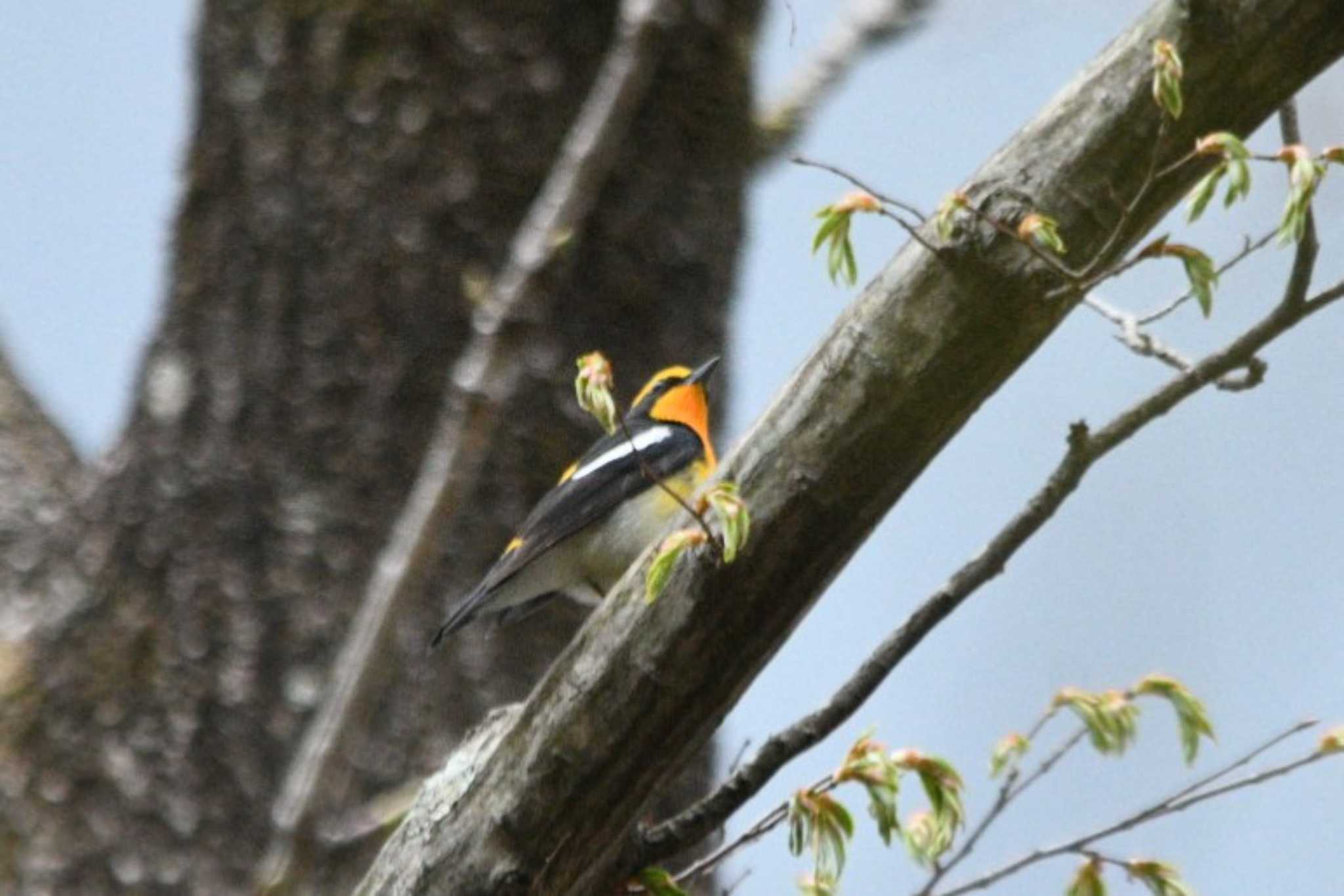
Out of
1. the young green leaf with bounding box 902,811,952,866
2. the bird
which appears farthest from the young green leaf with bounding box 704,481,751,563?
the bird

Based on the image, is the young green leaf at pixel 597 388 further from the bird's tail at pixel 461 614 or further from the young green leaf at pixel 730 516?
the bird's tail at pixel 461 614

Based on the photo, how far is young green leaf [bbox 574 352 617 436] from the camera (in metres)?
1.74

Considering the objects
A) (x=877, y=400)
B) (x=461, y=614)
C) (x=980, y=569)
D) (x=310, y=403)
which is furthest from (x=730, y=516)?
(x=310, y=403)

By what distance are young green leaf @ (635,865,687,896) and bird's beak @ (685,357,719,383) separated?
144cm

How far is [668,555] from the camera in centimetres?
168

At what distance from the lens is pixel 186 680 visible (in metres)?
3.06

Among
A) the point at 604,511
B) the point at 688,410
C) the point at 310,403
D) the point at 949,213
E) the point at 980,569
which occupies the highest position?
the point at 949,213

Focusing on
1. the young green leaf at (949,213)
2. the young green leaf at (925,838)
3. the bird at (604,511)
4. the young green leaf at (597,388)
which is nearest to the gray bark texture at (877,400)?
the young green leaf at (949,213)

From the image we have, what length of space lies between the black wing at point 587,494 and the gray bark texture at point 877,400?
1.07m

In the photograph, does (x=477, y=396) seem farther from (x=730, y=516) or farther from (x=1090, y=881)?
(x=1090, y=881)

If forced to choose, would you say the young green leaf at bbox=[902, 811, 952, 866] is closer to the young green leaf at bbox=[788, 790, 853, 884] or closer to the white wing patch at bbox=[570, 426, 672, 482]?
the young green leaf at bbox=[788, 790, 853, 884]

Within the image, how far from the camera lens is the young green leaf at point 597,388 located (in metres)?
1.74

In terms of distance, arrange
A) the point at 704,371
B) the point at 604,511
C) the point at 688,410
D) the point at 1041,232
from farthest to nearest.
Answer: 1. the point at 688,410
2. the point at 604,511
3. the point at 704,371
4. the point at 1041,232

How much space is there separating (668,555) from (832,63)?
2.83 meters
